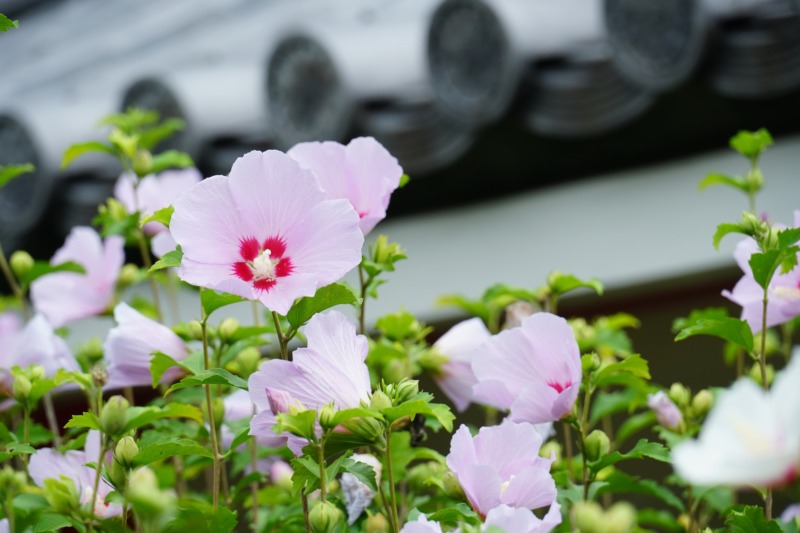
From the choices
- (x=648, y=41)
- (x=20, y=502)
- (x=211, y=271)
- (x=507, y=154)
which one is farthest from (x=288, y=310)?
(x=507, y=154)

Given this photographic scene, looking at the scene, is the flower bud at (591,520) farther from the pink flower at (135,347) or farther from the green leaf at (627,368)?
the pink flower at (135,347)

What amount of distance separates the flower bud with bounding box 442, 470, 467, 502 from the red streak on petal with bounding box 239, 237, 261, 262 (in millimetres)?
141

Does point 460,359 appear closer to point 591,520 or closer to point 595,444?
point 595,444

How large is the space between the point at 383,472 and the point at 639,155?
1476 millimetres

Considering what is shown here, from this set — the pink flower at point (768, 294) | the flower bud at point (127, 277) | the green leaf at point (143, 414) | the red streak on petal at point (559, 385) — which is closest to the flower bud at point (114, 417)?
the green leaf at point (143, 414)

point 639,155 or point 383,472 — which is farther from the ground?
point 383,472

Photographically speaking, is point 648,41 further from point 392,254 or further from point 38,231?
point 38,231

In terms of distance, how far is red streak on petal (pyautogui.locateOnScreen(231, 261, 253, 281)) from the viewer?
0.52m

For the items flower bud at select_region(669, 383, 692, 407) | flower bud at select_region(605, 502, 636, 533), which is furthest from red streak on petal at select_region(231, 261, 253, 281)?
flower bud at select_region(669, 383, 692, 407)

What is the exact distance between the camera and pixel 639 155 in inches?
78.7

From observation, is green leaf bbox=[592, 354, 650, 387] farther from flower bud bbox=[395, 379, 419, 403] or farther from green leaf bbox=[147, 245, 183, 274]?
green leaf bbox=[147, 245, 183, 274]

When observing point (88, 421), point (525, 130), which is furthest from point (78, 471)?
point (525, 130)

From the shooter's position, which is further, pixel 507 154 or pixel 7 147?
pixel 7 147

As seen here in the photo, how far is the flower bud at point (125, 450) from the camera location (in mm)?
516
